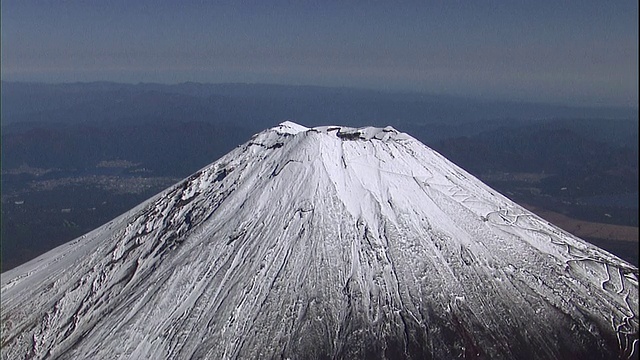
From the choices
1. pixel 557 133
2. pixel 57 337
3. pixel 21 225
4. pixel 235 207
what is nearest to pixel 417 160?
pixel 235 207

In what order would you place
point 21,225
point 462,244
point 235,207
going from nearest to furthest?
point 462,244
point 235,207
point 21,225

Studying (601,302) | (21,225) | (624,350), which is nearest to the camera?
(624,350)

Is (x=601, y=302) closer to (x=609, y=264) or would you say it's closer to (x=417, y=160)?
(x=609, y=264)

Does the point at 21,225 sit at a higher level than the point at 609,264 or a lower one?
lower

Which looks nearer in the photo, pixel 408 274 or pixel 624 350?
pixel 624 350

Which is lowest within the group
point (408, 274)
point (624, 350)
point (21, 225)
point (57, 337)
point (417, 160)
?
point (21, 225)

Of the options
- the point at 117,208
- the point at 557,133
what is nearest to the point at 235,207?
the point at 117,208
